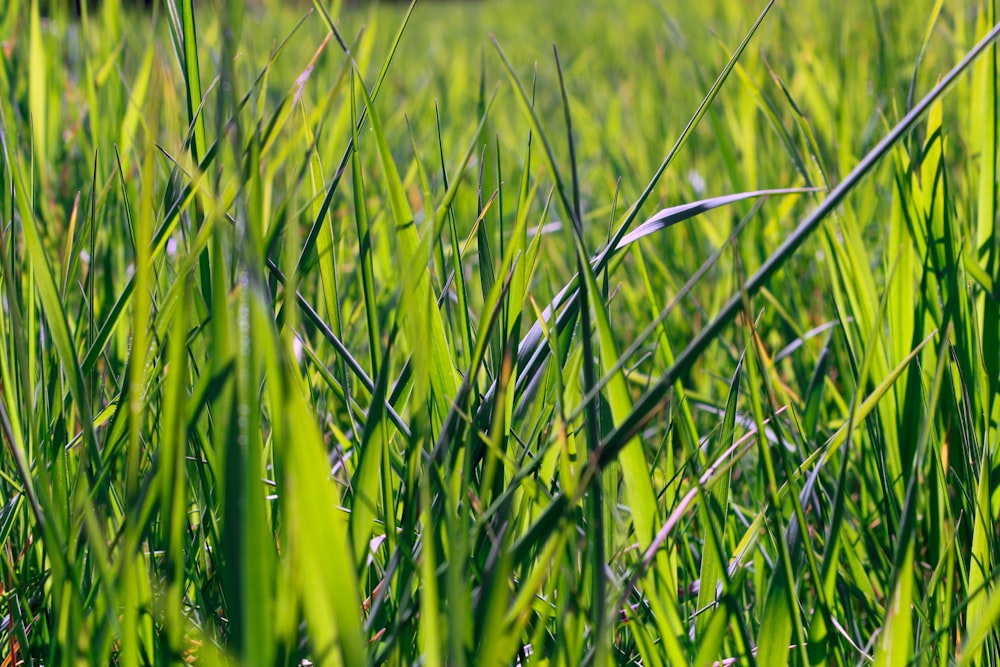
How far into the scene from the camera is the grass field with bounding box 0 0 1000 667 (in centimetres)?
27

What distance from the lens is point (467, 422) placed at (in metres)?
0.35

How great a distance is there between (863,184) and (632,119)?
0.70 meters

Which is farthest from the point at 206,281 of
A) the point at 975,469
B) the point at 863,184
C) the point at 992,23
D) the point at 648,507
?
the point at 863,184

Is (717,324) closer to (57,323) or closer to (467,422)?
(467,422)

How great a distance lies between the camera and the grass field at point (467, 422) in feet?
0.90

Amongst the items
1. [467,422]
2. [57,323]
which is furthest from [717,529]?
[57,323]

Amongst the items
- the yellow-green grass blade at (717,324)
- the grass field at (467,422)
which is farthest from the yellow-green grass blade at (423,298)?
the yellow-green grass blade at (717,324)

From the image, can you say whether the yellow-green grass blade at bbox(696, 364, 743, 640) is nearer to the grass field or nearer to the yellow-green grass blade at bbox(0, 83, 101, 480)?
the grass field

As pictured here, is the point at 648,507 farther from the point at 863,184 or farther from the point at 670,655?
the point at 863,184

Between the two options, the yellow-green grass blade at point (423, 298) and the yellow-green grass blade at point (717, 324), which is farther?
the yellow-green grass blade at point (423, 298)

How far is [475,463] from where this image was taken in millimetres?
412

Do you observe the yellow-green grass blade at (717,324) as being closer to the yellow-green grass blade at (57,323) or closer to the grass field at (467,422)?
the grass field at (467,422)

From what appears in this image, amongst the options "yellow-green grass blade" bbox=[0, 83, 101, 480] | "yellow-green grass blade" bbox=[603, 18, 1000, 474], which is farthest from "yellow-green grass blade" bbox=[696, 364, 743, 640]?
"yellow-green grass blade" bbox=[0, 83, 101, 480]

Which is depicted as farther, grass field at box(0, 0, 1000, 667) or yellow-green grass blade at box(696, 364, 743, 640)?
yellow-green grass blade at box(696, 364, 743, 640)
